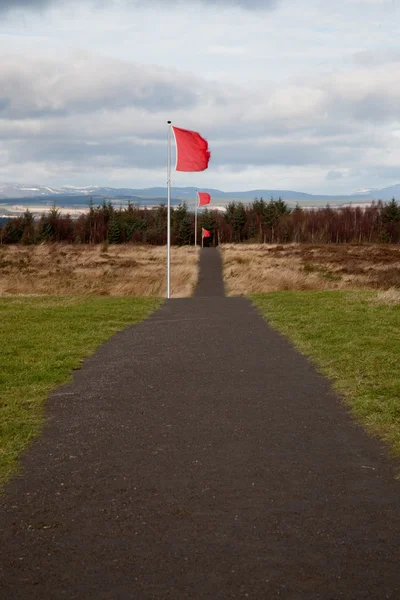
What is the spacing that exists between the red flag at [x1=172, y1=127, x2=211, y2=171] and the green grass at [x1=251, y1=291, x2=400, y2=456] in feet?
17.2

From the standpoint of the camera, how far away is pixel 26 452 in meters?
6.27

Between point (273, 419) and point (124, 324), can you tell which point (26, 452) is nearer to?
point (273, 419)

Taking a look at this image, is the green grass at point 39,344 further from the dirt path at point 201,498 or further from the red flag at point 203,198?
the red flag at point 203,198

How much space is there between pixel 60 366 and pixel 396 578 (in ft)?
23.9

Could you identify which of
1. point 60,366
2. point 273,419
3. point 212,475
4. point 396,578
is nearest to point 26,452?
point 212,475

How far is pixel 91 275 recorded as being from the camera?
135ft

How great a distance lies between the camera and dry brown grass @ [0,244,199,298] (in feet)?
97.0

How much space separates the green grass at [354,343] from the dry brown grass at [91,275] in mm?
9355

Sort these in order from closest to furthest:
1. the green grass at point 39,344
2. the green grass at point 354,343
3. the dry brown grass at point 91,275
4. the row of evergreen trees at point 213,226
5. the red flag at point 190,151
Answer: the green grass at point 39,344
the green grass at point 354,343
the red flag at point 190,151
the dry brown grass at point 91,275
the row of evergreen trees at point 213,226

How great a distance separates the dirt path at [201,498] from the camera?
153 inches

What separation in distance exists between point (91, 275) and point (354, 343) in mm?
30369

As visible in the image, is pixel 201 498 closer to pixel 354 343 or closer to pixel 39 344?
pixel 354 343

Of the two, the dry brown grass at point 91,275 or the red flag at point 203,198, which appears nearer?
the dry brown grass at point 91,275

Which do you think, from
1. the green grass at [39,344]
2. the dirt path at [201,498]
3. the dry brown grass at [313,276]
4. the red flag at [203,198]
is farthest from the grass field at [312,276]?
the dirt path at [201,498]
